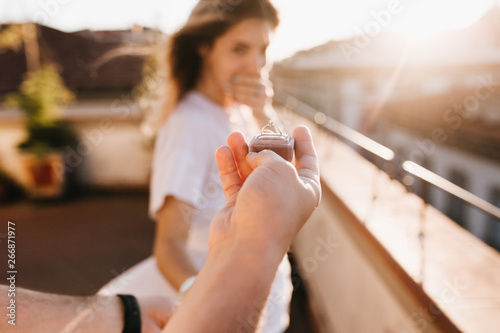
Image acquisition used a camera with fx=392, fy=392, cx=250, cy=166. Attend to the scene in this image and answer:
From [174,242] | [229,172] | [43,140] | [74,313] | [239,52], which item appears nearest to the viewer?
[229,172]

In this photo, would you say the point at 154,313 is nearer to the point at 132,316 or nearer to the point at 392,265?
the point at 132,316

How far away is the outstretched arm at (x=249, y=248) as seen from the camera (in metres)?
0.53

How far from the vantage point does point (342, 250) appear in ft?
8.78

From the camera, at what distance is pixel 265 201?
587 millimetres

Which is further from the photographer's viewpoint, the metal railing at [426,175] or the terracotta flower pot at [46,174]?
the terracotta flower pot at [46,174]

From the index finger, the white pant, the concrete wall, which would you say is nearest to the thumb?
the index finger

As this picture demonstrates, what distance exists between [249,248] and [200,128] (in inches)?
35.0

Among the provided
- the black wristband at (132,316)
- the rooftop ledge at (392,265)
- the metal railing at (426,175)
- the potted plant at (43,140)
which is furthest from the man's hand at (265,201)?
the potted plant at (43,140)

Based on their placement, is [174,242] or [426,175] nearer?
[174,242]

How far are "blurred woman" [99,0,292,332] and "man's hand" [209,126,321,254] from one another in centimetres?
57

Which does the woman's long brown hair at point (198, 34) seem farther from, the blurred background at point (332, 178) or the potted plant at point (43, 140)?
the potted plant at point (43, 140)

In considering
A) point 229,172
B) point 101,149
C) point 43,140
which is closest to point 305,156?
point 229,172

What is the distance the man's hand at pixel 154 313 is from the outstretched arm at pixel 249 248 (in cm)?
46

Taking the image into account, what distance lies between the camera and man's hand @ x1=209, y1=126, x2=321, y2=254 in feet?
1.88
